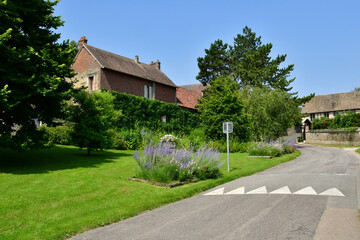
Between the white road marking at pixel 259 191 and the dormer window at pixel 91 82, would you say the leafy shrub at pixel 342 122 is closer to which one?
the dormer window at pixel 91 82

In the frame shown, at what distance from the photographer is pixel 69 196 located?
323 inches

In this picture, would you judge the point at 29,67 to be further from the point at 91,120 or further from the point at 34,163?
the point at 91,120

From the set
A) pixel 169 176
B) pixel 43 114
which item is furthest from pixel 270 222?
pixel 43 114

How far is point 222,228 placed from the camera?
568 centimetres

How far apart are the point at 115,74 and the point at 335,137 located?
118 feet

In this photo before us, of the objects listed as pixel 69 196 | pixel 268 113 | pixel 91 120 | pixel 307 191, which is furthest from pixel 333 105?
pixel 69 196

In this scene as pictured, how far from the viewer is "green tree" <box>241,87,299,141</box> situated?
3006 cm

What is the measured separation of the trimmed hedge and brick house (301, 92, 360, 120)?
4680 centimetres

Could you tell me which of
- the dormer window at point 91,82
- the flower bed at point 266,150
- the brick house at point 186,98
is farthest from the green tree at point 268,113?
the dormer window at point 91,82

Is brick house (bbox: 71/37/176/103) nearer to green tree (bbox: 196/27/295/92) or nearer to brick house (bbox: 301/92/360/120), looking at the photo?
green tree (bbox: 196/27/295/92)

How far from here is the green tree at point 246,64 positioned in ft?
133

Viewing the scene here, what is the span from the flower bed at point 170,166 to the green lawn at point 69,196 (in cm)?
64

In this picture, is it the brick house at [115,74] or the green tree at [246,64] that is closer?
the brick house at [115,74]

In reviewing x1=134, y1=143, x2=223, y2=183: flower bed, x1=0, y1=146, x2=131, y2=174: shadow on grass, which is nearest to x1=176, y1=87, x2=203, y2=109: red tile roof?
x1=0, y1=146, x2=131, y2=174: shadow on grass
